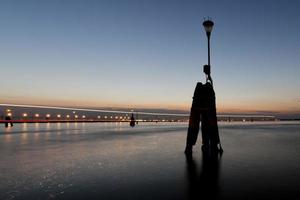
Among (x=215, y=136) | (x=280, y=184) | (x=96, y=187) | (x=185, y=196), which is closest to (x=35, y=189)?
(x=96, y=187)

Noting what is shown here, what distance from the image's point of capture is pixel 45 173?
892 centimetres

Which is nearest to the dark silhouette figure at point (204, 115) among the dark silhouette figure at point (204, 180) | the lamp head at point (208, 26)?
the dark silhouette figure at point (204, 180)

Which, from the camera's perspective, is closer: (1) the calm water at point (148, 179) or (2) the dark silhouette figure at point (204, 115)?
(1) the calm water at point (148, 179)

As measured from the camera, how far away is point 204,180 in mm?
7895

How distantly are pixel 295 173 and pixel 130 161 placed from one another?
6027 millimetres

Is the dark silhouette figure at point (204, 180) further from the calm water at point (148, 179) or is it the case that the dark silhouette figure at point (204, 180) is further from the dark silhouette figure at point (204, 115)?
the dark silhouette figure at point (204, 115)

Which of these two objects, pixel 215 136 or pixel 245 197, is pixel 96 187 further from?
pixel 215 136

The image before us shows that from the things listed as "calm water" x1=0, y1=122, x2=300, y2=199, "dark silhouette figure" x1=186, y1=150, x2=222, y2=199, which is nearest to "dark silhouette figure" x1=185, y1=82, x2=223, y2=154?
"calm water" x1=0, y1=122, x2=300, y2=199

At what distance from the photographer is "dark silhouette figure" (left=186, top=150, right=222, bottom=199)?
638 cm

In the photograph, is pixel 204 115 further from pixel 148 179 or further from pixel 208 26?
pixel 148 179

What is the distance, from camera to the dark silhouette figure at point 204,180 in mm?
6379

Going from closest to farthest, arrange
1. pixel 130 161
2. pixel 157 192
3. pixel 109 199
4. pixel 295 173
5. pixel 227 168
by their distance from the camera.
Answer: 1. pixel 109 199
2. pixel 157 192
3. pixel 295 173
4. pixel 227 168
5. pixel 130 161

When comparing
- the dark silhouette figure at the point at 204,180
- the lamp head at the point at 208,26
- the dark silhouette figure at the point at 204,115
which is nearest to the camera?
the dark silhouette figure at the point at 204,180

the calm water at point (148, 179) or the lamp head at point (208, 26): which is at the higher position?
the lamp head at point (208, 26)
